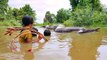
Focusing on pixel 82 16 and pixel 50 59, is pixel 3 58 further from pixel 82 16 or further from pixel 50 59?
pixel 82 16

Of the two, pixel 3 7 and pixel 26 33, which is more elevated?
pixel 3 7

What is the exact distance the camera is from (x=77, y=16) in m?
28.0

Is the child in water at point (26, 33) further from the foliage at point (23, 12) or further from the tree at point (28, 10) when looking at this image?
the tree at point (28, 10)

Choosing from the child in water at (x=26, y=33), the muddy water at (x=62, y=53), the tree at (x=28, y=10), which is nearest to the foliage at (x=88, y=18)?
the muddy water at (x=62, y=53)

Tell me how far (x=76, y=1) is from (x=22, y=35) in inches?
1479

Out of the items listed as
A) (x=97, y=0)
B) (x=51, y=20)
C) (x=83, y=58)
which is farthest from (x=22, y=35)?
(x=51, y=20)

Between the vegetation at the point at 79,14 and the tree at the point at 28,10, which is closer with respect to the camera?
the vegetation at the point at 79,14

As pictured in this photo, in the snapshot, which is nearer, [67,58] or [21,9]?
[67,58]

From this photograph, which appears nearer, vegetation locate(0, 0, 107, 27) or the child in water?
the child in water

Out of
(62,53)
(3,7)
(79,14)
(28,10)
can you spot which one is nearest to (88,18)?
(79,14)

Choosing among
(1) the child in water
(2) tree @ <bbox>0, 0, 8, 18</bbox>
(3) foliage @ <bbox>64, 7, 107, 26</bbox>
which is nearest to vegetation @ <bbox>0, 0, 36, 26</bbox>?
(2) tree @ <bbox>0, 0, 8, 18</bbox>

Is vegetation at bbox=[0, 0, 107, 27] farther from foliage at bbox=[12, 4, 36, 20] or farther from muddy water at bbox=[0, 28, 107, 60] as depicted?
muddy water at bbox=[0, 28, 107, 60]

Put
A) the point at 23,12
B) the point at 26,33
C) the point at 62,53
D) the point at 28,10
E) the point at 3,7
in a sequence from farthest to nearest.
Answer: the point at 28,10 → the point at 23,12 → the point at 3,7 → the point at 26,33 → the point at 62,53

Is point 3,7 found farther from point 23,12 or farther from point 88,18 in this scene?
point 88,18
